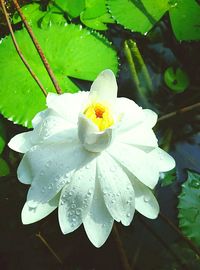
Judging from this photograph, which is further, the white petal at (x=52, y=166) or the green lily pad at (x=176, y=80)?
the green lily pad at (x=176, y=80)

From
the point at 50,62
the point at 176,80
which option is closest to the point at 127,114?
the point at 50,62

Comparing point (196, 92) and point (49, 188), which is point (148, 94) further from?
point (49, 188)

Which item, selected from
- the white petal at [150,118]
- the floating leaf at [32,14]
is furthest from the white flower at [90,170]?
the floating leaf at [32,14]

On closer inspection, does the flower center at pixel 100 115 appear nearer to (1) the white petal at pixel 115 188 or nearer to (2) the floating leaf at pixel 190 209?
(1) the white petal at pixel 115 188

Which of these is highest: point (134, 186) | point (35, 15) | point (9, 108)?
point (35, 15)

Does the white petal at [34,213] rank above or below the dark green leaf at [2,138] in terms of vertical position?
above

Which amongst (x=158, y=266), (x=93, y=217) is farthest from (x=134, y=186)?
(x=158, y=266)
